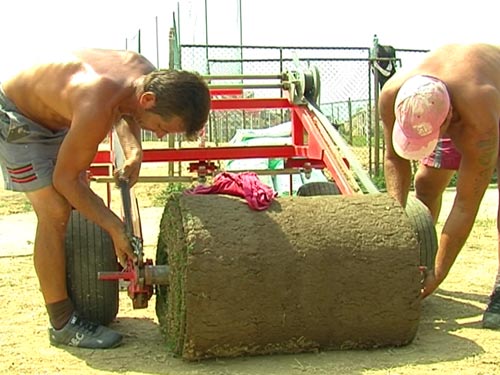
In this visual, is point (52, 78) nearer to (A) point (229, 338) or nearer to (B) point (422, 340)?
(A) point (229, 338)

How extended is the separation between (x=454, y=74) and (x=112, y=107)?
5.16 feet

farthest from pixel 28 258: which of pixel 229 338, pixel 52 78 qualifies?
pixel 229 338

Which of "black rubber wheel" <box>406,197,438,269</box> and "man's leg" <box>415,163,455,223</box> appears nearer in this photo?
"black rubber wheel" <box>406,197,438,269</box>

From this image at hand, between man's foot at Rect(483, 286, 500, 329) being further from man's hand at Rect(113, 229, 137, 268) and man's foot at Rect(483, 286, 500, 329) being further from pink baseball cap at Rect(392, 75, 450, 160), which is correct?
man's hand at Rect(113, 229, 137, 268)

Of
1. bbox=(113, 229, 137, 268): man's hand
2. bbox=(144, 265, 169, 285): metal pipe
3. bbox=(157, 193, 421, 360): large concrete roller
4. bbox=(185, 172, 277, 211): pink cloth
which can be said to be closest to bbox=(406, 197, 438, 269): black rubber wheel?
bbox=(157, 193, 421, 360): large concrete roller

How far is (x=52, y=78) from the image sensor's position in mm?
3713

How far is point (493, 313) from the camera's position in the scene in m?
4.09

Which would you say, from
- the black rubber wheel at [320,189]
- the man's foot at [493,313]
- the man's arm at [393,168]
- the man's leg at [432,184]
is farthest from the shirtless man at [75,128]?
the black rubber wheel at [320,189]

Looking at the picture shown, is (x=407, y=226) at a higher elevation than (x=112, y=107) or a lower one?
lower

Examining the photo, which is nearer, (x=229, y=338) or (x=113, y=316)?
(x=229, y=338)

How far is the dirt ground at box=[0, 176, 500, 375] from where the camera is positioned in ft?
11.2

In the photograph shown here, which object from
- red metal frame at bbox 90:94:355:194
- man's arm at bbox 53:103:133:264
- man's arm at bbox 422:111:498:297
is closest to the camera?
man's arm at bbox 53:103:133:264

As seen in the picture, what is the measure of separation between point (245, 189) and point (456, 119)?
1067 mm

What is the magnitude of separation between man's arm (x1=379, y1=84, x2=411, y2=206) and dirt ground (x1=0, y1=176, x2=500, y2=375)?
67cm
